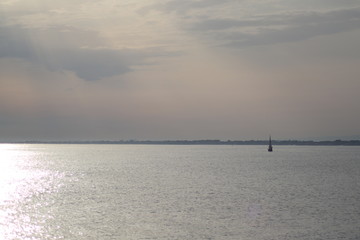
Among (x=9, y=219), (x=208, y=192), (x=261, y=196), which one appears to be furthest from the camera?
(x=208, y=192)

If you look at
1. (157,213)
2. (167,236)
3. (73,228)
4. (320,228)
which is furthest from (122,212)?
(320,228)

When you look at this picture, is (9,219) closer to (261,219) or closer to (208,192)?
(261,219)

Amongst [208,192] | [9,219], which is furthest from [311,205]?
[9,219]

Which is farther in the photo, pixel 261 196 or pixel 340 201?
pixel 261 196

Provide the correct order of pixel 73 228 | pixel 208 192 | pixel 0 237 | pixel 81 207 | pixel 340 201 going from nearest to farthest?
pixel 0 237
pixel 73 228
pixel 81 207
pixel 340 201
pixel 208 192

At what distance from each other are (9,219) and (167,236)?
1870 cm

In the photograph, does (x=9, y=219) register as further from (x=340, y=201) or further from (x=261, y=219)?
(x=340, y=201)

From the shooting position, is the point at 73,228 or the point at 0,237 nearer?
the point at 0,237

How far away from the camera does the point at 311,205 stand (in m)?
61.0

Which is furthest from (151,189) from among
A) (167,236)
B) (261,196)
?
(167,236)

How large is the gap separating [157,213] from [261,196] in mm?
22841

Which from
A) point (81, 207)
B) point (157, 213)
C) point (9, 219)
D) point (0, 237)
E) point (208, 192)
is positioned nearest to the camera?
point (0, 237)

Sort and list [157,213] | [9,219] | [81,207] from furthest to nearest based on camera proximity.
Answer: [81,207], [157,213], [9,219]

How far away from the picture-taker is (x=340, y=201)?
65812 mm
